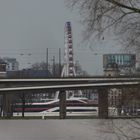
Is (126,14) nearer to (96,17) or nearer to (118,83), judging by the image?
(96,17)

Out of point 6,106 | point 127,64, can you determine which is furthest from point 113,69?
point 6,106

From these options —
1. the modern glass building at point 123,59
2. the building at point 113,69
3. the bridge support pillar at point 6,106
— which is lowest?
the bridge support pillar at point 6,106

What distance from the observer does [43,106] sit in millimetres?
121562

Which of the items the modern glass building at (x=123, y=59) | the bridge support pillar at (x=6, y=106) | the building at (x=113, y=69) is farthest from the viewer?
the bridge support pillar at (x=6, y=106)

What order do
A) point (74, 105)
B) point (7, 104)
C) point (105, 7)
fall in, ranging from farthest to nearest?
point (74, 105) → point (7, 104) → point (105, 7)

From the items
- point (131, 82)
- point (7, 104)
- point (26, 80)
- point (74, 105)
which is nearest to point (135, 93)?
point (131, 82)

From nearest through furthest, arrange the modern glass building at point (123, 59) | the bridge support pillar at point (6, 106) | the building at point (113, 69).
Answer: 1. the modern glass building at point (123, 59)
2. the building at point (113, 69)
3. the bridge support pillar at point (6, 106)

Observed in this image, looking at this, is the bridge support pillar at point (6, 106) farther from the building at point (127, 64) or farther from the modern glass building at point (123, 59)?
the building at point (127, 64)

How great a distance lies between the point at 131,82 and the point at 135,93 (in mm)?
484

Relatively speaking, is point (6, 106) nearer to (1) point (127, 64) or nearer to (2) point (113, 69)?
(2) point (113, 69)

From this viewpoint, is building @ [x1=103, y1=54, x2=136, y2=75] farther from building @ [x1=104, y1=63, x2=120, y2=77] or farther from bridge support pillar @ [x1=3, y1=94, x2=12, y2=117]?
bridge support pillar @ [x1=3, y1=94, x2=12, y2=117]

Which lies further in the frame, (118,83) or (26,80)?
(26,80)

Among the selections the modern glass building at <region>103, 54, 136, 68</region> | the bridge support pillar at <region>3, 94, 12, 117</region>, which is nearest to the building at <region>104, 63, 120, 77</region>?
the modern glass building at <region>103, 54, 136, 68</region>

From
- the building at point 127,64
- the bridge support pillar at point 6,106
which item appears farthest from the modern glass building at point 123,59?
the bridge support pillar at point 6,106
